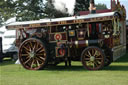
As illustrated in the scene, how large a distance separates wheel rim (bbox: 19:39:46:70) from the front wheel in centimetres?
165

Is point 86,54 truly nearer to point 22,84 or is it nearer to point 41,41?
point 41,41

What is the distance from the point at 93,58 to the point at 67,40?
4.28ft

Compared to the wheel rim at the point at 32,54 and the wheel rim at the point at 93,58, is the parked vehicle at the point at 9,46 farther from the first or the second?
the wheel rim at the point at 93,58

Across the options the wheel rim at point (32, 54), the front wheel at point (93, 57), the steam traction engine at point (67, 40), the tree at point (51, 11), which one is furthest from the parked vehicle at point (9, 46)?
the tree at point (51, 11)

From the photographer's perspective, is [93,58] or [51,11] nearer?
[93,58]

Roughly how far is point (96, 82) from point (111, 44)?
126 inches

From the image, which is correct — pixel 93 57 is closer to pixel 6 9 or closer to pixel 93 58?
pixel 93 58

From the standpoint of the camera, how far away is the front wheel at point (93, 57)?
9.48m

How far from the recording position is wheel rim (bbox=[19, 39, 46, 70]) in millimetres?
10266

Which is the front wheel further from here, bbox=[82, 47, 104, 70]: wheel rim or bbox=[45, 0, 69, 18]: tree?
bbox=[45, 0, 69, 18]: tree

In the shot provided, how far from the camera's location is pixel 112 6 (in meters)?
14.7

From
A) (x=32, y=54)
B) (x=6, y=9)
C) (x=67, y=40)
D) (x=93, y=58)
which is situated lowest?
(x=93, y=58)

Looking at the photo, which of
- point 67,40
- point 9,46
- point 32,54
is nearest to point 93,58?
point 67,40

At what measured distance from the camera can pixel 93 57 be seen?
31.4 feet
